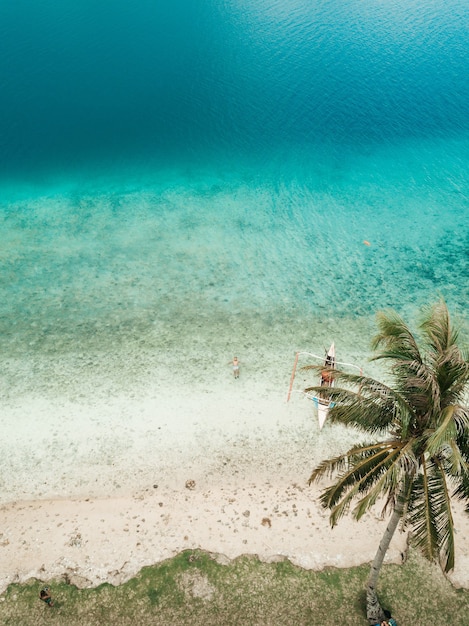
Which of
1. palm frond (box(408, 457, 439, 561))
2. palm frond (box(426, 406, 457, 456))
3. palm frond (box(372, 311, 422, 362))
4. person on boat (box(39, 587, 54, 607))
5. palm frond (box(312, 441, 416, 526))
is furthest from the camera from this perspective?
person on boat (box(39, 587, 54, 607))

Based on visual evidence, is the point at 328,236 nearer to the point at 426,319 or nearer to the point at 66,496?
the point at 426,319

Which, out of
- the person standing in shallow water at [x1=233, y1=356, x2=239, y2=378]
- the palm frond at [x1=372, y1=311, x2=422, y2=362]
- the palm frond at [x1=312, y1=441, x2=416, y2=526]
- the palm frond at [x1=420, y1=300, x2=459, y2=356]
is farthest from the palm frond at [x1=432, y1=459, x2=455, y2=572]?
the person standing in shallow water at [x1=233, y1=356, x2=239, y2=378]

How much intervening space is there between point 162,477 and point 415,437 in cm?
919

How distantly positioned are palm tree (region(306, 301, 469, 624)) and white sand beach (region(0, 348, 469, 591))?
490 cm

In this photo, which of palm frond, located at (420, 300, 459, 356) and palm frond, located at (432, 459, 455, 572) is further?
palm frond, located at (420, 300, 459, 356)

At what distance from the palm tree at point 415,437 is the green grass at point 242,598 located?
3.54 m

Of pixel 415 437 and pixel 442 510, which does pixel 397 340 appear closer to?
pixel 415 437

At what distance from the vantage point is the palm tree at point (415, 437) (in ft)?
27.3

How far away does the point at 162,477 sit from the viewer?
15.4 m

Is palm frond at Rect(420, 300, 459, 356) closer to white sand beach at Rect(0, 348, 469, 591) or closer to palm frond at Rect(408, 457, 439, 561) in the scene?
palm frond at Rect(408, 457, 439, 561)

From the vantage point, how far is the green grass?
11.8 metres

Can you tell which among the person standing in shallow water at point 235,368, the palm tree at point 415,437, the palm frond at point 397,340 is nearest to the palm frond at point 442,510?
the palm tree at point 415,437

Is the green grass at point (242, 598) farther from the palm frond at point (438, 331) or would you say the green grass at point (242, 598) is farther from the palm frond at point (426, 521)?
the palm frond at point (438, 331)

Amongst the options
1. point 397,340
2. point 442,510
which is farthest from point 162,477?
point 442,510
